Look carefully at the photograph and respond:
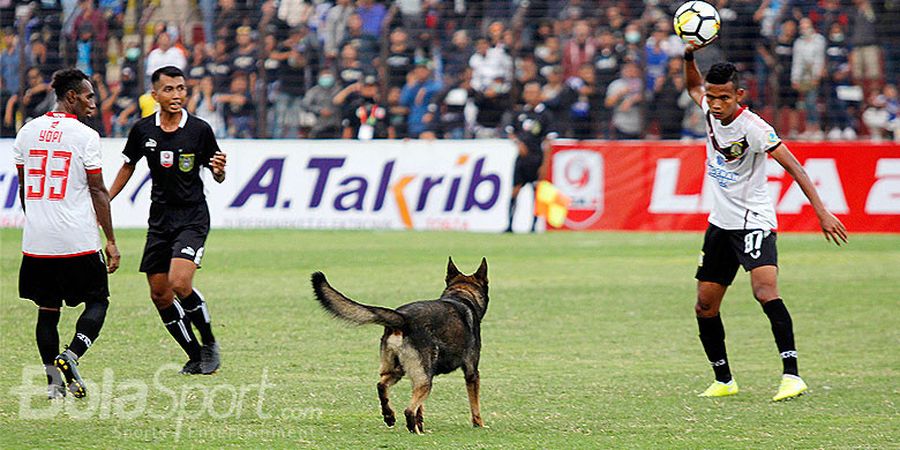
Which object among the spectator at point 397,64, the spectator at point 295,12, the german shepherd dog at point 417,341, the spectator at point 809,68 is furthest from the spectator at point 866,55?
the german shepherd dog at point 417,341

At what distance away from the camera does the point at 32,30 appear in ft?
78.7

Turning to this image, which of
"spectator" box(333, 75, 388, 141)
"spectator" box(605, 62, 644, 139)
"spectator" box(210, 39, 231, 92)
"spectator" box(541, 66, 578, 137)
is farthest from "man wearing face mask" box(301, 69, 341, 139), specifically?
"spectator" box(605, 62, 644, 139)

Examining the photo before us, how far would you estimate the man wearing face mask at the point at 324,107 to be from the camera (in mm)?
23406

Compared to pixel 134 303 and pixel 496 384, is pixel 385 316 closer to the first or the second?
pixel 496 384

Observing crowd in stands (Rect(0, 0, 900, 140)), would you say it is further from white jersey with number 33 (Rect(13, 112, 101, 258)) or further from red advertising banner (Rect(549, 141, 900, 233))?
white jersey with number 33 (Rect(13, 112, 101, 258))

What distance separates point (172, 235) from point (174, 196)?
0.28 m

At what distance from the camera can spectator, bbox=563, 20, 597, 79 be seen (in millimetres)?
23797

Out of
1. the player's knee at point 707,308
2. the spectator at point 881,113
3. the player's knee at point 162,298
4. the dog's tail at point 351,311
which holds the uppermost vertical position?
the spectator at point 881,113

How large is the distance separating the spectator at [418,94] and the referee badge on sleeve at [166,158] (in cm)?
1403

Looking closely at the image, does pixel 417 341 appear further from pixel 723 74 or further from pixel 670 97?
pixel 670 97

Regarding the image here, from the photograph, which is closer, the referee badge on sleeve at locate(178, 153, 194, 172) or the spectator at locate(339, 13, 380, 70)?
the referee badge on sleeve at locate(178, 153, 194, 172)

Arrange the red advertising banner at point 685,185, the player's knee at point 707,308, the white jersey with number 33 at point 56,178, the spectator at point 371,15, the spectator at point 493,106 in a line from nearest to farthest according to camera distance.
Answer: the white jersey with number 33 at point 56,178 < the player's knee at point 707,308 < the red advertising banner at point 685,185 < the spectator at point 493,106 < the spectator at point 371,15

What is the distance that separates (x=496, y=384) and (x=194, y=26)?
55.3 feet

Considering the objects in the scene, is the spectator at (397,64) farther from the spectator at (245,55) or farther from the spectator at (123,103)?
the spectator at (123,103)
